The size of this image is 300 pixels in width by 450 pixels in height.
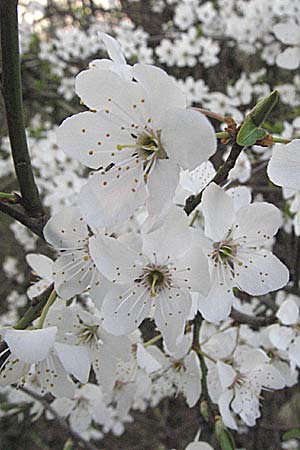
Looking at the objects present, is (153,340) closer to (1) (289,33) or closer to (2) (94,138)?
(2) (94,138)

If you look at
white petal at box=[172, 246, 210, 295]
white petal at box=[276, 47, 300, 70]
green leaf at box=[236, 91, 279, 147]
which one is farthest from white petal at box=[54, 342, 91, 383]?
white petal at box=[276, 47, 300, 70]

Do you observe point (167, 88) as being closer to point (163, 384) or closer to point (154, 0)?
point (163, 384)

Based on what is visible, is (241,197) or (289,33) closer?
(241,197)

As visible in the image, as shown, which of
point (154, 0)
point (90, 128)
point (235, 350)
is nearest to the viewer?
point (90, 128)

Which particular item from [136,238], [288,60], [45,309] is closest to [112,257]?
[136,238]

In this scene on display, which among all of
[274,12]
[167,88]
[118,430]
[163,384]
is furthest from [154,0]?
[167,88]

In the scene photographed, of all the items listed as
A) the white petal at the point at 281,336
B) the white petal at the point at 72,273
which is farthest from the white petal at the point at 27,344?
the white petal at the point at 281,336

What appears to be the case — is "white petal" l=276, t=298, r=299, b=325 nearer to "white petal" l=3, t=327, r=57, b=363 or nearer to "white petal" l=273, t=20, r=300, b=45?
"white petal" l=3, t=327, r=57, b=363
